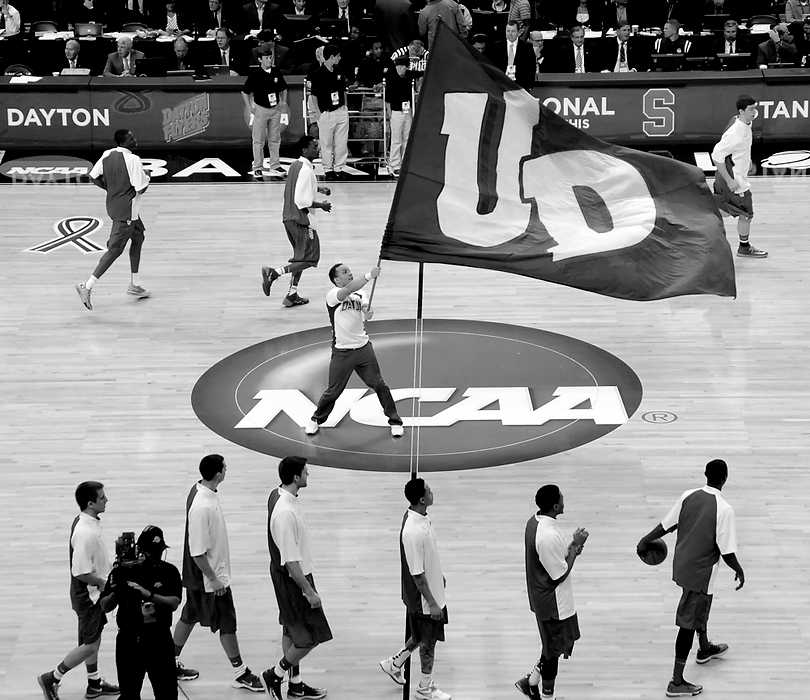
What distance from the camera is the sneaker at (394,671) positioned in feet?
30.3

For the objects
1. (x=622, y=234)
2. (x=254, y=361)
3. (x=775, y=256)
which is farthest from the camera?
(x=775, y=256)

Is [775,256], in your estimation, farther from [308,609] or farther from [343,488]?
[308,609]

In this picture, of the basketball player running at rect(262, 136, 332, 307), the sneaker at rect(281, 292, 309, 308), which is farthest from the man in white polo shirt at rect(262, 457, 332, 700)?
the sneaker at rect(281, 292, 309, 308)

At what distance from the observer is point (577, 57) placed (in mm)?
25281

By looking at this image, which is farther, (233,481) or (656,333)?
(656,333)

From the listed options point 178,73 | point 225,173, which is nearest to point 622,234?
point 225,173

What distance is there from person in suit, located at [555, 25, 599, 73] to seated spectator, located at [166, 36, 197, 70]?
21.5ft

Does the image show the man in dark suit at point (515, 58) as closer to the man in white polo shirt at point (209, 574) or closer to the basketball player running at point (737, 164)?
the basketball player running at point (737, 164)

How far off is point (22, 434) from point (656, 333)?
22.6 ft

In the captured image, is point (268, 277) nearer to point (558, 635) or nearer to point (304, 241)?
point (304, 241)

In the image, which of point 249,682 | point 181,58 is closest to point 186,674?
point 249,682

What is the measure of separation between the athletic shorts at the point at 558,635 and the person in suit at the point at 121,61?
59.8 feet

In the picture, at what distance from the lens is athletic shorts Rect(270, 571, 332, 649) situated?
894 centimetres

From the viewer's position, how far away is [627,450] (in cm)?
1283
